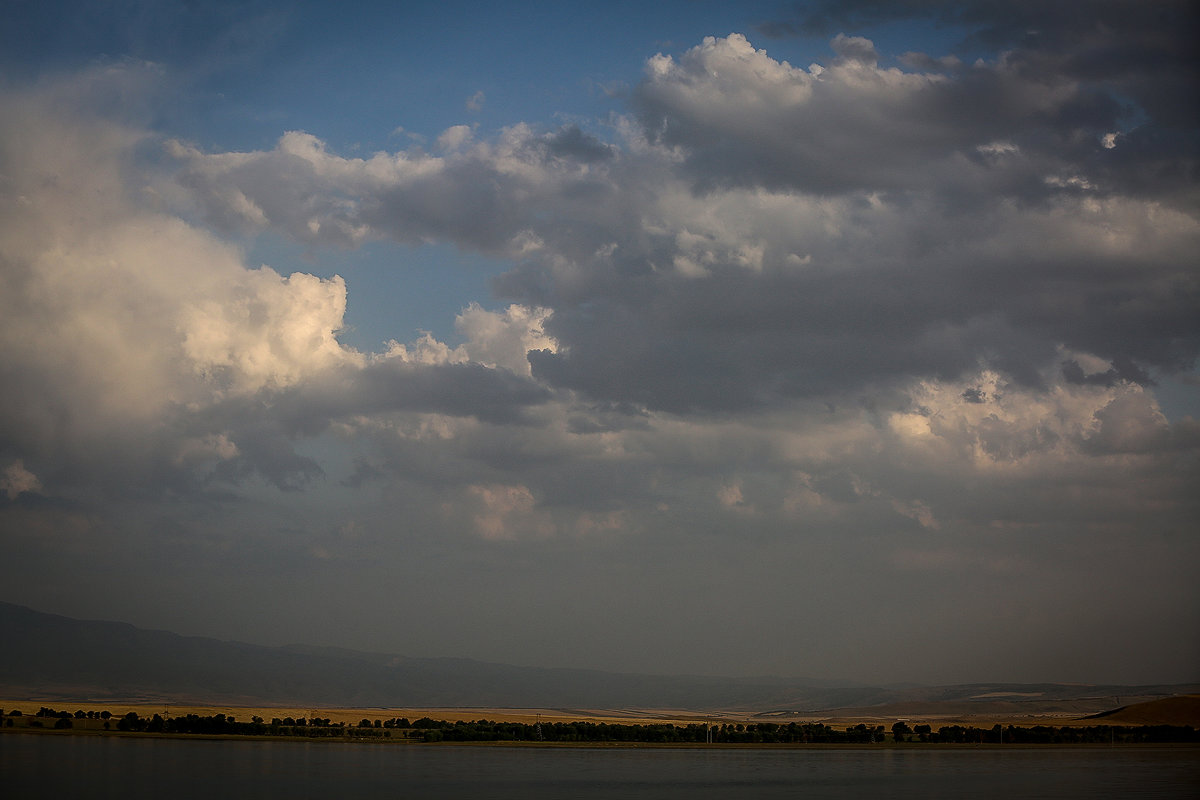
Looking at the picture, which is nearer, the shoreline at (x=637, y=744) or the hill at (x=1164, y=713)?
the shoreline at (x=637, y=744)

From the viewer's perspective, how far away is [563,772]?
9431 centimetres

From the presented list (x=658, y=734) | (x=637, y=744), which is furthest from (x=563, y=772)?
(x=658, y=734)

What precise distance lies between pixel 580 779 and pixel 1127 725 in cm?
12626

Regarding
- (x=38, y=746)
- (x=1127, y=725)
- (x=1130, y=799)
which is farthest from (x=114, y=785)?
(x=1127, y=725)

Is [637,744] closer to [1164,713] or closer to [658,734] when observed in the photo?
[658,734]

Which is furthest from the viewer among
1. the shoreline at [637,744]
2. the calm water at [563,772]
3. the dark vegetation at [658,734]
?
the dark vegetation at [658,734]

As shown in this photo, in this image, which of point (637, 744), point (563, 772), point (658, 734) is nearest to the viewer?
point (563, 772)

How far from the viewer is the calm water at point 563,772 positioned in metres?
73.5

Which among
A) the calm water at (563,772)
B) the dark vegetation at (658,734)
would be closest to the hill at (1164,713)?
the dark vegetation at (658,734)

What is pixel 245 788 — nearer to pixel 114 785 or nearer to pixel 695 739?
pixel 114 785

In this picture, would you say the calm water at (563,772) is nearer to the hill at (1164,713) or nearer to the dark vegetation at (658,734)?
the dark vegetation at (658,734)

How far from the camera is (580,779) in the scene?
85812mm

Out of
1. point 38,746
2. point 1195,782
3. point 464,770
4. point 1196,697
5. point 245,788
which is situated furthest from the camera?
point 1196,697

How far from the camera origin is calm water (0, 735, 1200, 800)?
2894 inches
